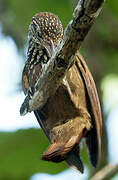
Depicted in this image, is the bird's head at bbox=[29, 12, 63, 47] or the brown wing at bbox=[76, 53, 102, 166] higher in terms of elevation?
the bird's head at bbox=[29, 12, 63, 47]

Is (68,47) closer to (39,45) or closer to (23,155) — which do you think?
(39,45)

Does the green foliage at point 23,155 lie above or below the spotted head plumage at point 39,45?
below

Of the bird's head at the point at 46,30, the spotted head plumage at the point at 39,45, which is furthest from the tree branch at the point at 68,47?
the bird's head at the point at 46,30

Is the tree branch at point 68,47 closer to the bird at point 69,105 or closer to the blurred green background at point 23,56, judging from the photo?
the bird at point 69,105

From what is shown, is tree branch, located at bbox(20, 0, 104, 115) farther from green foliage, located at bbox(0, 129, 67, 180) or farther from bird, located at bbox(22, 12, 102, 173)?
green foliage, located at bbox(0, 129, 67, 180)

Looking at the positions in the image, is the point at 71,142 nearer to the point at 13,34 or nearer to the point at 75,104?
the point at 75,104

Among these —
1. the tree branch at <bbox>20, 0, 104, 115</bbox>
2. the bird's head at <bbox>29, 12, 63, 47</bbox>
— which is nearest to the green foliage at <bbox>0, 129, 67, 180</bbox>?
the bird's head at <bbox>29, 12, 63, 47</bbox>
